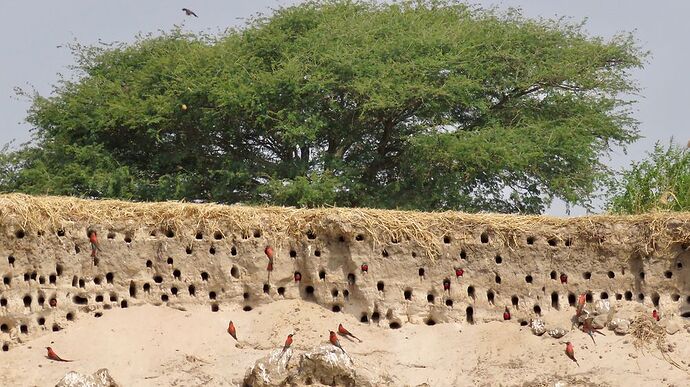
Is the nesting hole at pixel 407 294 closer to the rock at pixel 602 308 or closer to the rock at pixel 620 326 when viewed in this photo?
the rock at pixel 602 308

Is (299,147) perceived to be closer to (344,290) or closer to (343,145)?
(343,145)

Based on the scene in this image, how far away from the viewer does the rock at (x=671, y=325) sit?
18266mm

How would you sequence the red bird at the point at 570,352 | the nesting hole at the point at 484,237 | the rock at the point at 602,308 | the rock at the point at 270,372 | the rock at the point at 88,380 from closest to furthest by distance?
the rock at the point at 88,380, the rock at the point at 270,372, the red bird at the point at 570,352, the rock at the point at 602,308, the nesting hole at the point at 484,237

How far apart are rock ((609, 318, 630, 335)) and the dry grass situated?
0.92 meters

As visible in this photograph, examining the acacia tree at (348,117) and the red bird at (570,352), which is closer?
the red bird at (570,352)

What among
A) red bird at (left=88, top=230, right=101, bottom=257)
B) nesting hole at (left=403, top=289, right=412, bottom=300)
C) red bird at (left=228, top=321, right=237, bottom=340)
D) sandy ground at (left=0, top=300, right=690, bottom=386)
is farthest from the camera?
nesting hole at (left=403, top=289, right=412, bottom=300)

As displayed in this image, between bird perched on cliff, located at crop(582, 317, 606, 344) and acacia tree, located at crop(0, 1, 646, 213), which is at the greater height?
acacia tree, located at crop(0, 1, 646, 213)

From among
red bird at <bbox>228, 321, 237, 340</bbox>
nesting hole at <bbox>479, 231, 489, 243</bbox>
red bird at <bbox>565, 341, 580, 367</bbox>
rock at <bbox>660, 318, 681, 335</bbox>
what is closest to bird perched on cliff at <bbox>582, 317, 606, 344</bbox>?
red bird at <bbox>565, 341, 580, 367</bbox>

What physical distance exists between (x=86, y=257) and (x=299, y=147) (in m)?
9.55

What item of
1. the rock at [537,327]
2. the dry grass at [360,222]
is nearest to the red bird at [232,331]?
the dry grass at [360,222]

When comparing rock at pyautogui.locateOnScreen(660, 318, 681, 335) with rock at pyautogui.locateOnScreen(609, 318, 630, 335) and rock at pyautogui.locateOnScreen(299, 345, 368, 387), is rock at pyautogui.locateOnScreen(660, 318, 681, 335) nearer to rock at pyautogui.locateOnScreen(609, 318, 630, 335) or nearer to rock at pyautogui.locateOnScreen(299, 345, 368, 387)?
rock at pyautogui.locateOnScreen(609, 318, 630, 335)

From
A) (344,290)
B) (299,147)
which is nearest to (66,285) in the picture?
(344,290)

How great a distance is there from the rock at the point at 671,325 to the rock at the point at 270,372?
168 inches

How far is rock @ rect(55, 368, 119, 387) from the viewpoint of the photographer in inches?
669
